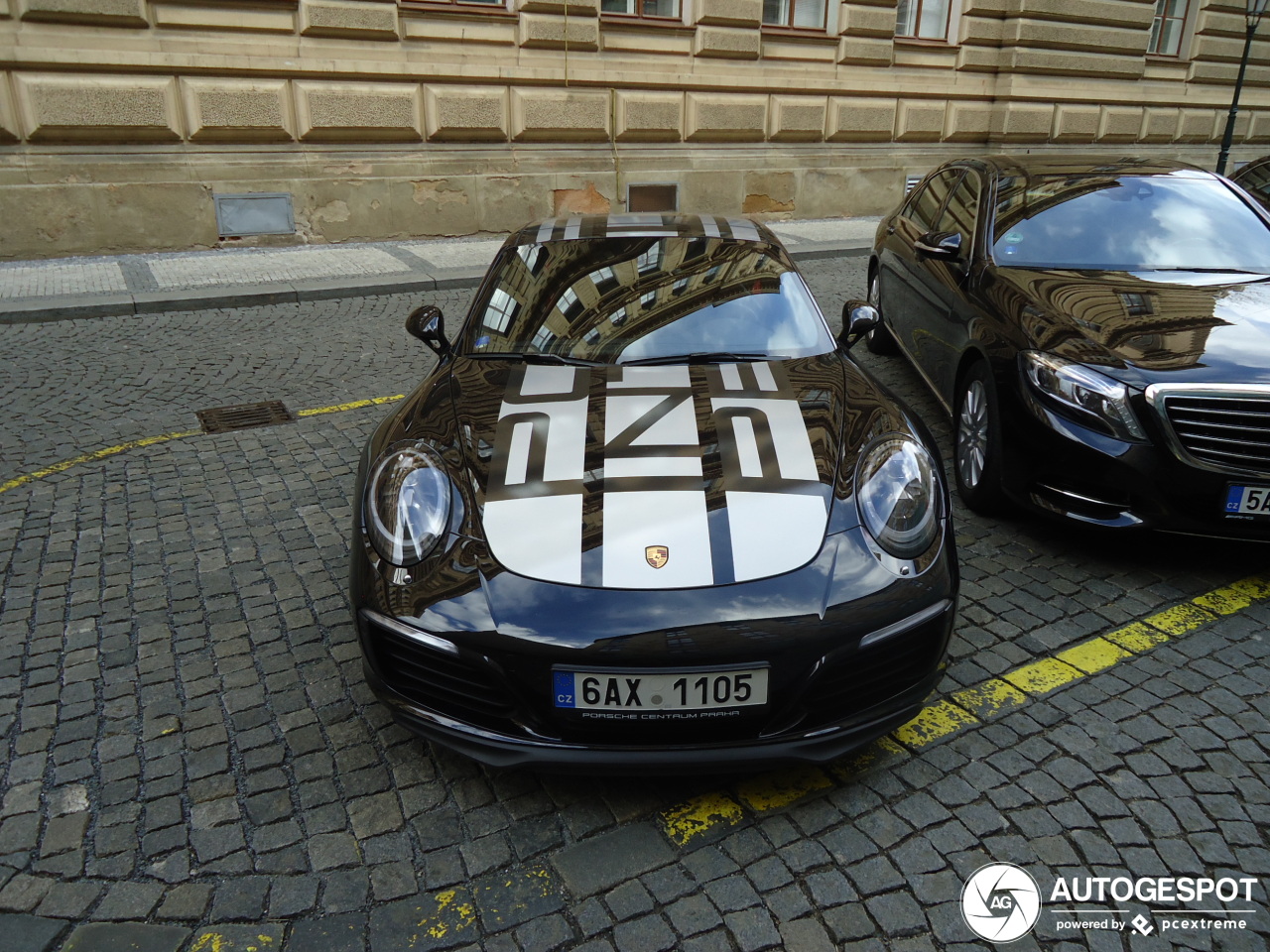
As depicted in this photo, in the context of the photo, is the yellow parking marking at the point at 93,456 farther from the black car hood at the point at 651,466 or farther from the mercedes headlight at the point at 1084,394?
the mercedes headlight at the point at 1084,394

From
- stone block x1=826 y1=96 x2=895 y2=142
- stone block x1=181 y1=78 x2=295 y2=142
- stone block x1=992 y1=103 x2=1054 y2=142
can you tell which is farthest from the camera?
stone block x1=992 y1=103 x2=1054 y2=142

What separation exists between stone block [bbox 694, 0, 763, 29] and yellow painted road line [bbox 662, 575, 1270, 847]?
10578 mm

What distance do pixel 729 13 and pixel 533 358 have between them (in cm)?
1058

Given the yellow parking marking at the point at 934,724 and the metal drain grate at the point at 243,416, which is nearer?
the yellow parking marking at the point at 934,724

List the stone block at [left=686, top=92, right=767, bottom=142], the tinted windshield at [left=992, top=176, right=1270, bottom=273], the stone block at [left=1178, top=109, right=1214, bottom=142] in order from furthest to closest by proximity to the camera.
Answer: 1. the stone block at [left=1178, top=109, right=1214, bottom=142]
2. the stone block at [left=686, top=92, right=767, bottom=142]
3. the tinted windshield at [left=992, top=176, right=1270, bottom=273]

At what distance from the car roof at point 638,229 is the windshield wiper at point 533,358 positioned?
30.3 inches

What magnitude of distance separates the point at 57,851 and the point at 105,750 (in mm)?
429

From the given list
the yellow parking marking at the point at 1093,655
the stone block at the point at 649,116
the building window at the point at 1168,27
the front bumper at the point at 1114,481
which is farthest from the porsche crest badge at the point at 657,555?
the building window at the point at 1168,27

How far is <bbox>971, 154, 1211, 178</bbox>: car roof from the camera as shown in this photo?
5320 mm

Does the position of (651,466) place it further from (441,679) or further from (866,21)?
(866,21)

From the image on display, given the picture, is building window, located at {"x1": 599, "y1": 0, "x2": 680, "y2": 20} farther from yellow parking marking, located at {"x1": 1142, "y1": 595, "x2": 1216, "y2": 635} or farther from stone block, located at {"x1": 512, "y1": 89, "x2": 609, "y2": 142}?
yellow parking marking, located at {"x1": 1142, "y1": 595, "x2": 1216, "y2": 635}

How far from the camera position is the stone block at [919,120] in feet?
46.5

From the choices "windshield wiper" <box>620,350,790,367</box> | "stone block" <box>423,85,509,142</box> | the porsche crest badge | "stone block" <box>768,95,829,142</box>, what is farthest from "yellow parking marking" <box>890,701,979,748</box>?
"stone block" <box>768,95,829,142</box>

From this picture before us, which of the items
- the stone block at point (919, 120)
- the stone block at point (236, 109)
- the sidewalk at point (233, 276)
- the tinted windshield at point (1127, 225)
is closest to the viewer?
the tinted windshield at point (1127, 225)
